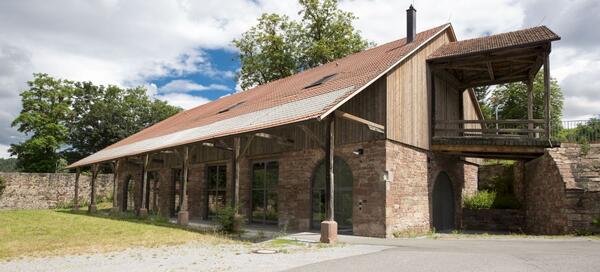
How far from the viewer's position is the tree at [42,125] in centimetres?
3900

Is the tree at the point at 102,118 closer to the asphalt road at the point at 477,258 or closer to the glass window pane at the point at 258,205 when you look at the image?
the glass window pane at the point at 258,205

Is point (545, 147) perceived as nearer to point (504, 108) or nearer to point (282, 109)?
point (282, 109)

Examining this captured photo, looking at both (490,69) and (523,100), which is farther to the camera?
(523,100)

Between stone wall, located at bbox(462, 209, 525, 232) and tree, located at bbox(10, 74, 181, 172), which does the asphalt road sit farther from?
tree, located at bbox(10, 74, 181, 172)

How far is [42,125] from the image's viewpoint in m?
39.6

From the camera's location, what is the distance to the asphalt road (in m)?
7.20

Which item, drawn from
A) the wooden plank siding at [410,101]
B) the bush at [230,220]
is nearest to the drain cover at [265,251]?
the bush at [230,220]

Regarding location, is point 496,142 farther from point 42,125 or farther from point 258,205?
point 42,125

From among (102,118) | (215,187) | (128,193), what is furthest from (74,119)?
(215,187)

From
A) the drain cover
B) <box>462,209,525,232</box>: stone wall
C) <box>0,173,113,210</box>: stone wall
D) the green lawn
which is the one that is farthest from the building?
<box>0,173,113,210</box>: stone wall

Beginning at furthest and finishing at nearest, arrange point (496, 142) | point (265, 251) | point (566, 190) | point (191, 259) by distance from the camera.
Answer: point (496, 142) → point (566, 190) → point (265, 251) → point (191, 259)

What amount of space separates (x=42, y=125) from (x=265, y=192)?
Answer: 31192 millimetres

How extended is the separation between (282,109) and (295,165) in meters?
2.17

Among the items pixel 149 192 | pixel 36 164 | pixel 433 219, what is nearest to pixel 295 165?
pixel 433 219
